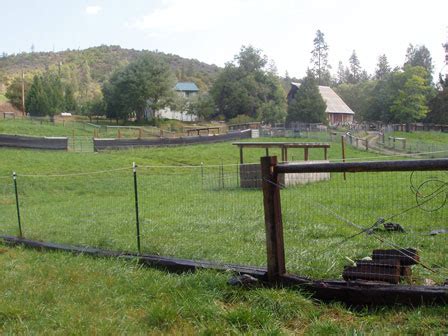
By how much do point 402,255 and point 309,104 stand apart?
58787mm

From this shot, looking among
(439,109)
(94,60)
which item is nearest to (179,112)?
(439,109)

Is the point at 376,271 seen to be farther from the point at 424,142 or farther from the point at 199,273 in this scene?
the point at 424,142

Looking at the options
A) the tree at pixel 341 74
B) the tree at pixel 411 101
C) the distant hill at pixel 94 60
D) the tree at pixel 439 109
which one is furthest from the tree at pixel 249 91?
the distant hill at pixel 94 60

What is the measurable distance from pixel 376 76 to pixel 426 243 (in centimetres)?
11073

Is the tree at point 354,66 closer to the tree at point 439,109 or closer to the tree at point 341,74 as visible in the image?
the tree at point 341,74

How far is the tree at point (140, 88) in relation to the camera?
63.9m

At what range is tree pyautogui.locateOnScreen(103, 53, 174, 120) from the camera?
63.9 metres

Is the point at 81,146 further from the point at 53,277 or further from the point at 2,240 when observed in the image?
the point at 53,277

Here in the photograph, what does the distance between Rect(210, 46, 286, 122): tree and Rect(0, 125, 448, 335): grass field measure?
2112 inches

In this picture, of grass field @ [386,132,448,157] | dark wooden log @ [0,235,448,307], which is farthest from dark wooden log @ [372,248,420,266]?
grass field @ [386,132,448,157]

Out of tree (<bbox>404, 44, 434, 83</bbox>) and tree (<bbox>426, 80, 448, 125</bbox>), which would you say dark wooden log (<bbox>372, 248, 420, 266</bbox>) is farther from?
tree (<bbox>404, 44, 434, 83</bbox>)

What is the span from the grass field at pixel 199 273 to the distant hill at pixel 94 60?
14340cm

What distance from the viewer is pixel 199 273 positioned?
4.77 metres

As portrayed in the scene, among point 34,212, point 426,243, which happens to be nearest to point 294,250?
point 426,243
